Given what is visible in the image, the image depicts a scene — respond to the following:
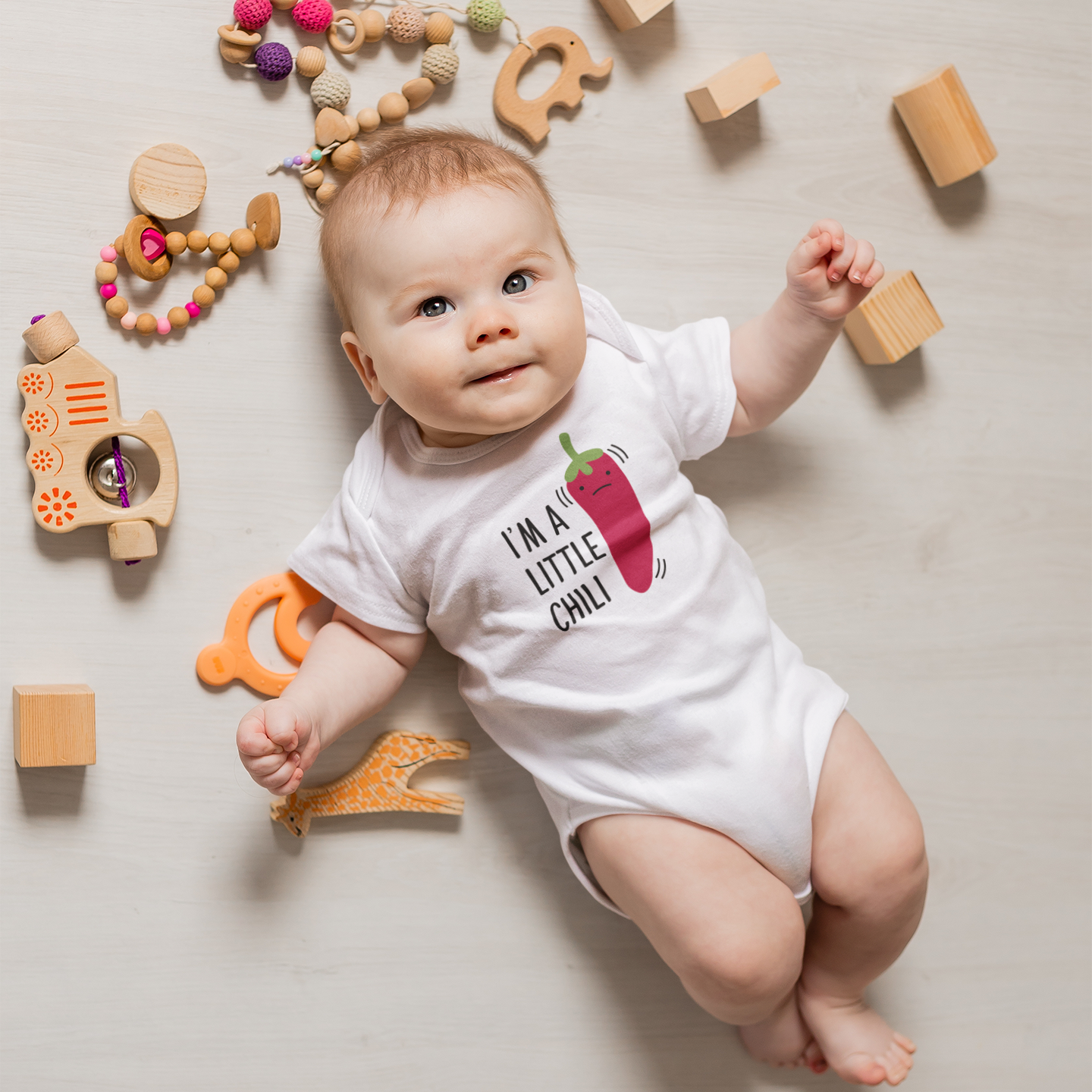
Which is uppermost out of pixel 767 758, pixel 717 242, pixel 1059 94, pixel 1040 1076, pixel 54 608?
pixel 54 608

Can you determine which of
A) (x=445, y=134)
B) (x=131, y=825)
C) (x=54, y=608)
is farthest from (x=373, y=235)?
(x=131, y=825)

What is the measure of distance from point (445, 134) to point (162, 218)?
0.26 metres

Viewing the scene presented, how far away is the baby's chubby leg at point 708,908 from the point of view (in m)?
0.78

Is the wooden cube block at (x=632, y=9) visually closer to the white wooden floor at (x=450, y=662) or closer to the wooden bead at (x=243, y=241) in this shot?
the white wooden floor at (x=450, y=662)

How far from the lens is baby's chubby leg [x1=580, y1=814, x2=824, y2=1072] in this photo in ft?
2.57

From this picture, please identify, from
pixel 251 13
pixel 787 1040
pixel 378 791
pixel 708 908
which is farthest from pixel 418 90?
pixel 787 1040

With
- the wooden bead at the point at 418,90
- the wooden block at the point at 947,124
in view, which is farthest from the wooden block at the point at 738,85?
the wooden bead at the point at 418,90

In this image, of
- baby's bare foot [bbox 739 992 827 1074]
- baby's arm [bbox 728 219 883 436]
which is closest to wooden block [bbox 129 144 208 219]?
baby's arm [bbox 728 219 883 436]

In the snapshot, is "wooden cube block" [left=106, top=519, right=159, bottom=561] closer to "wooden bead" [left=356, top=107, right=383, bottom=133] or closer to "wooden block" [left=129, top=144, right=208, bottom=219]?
"wooden block" [left=129, top=144, right=208, bottom=219]

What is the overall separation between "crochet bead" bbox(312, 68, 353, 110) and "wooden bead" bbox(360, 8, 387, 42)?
1.8 inches

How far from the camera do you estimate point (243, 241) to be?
86 cm

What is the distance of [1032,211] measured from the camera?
1025 mm

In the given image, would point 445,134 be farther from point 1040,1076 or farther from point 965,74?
point 1040,1076

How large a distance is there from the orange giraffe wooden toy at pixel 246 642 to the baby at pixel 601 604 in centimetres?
4
